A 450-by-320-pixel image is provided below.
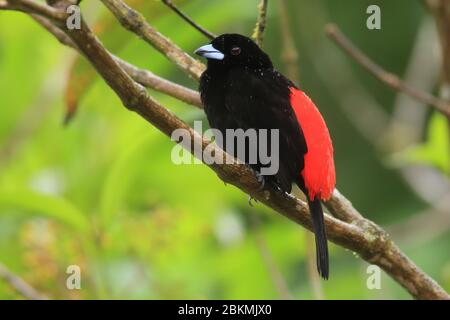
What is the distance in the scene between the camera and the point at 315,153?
124 inches

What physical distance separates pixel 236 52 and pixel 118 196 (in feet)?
2.47

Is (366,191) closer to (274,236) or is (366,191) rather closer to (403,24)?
(403,24)

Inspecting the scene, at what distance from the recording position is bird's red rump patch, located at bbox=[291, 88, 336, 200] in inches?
122

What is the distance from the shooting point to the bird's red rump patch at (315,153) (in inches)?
122

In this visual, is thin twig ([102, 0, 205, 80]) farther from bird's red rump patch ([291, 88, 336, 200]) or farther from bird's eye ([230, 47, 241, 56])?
bird's red rump patch ([291, 88, 336, 200])

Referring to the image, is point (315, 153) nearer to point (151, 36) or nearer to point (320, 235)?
point (320, 235)

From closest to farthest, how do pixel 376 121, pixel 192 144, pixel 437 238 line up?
1. pixel 192 144
2. pixel 376 121
3. pixel 437 238

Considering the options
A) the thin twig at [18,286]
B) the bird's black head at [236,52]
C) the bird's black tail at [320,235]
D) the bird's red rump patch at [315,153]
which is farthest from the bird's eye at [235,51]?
the thin twig at [18,286]

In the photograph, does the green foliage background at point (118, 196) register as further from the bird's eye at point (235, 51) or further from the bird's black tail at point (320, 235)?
the bird's black tail at point (320, 235)

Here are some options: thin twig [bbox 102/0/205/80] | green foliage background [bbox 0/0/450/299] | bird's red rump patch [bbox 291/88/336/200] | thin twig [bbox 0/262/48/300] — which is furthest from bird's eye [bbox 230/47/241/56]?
thin twig [bbox 0/262/48/300]

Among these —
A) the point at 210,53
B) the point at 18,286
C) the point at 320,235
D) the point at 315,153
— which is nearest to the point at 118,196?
the point at 18,286

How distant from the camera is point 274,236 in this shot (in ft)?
15.0

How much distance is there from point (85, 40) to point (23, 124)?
2997mm

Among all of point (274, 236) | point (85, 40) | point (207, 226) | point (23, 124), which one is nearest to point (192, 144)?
point (85, 40)
